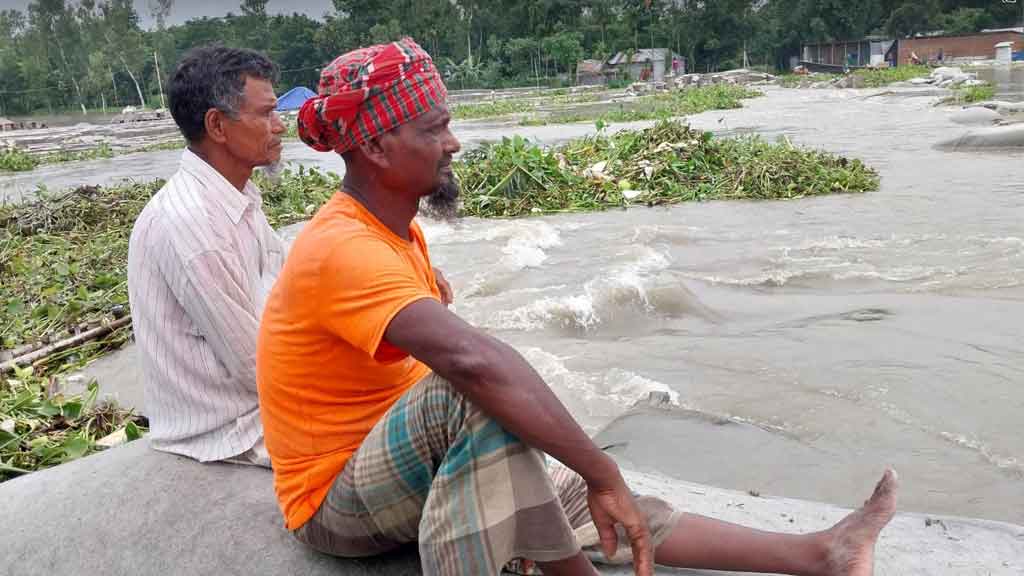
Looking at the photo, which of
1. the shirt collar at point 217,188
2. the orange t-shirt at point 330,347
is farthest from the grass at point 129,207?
the orange t-shirt at point 330,347

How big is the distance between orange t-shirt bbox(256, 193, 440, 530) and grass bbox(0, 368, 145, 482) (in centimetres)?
158

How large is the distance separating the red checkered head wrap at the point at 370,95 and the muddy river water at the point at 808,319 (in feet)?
6.60

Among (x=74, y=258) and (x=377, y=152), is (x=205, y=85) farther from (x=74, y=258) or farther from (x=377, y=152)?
(x=74, y=258)

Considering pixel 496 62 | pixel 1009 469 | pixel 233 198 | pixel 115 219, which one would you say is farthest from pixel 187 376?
pixel 496 62

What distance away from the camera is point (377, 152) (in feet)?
5.67

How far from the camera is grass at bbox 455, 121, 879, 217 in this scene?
9383 mm

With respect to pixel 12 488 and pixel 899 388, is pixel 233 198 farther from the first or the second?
pixel 899 388

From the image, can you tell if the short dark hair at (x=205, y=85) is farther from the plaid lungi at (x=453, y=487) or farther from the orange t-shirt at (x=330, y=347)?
the plaid lungi at (x=453, y=487)

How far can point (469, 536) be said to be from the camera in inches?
60.3

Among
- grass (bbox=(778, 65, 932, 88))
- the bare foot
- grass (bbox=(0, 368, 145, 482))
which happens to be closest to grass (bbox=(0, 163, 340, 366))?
grass (bbox=(0, 368, 145, 482))

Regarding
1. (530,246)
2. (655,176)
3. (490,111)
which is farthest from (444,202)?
(490,111)

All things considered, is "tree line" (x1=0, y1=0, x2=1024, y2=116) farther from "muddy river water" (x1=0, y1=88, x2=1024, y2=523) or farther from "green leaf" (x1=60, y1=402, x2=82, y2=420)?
"green leaf" (x1=60, y1=402, x2=82, y2=420)

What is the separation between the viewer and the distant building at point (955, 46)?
1766 inches

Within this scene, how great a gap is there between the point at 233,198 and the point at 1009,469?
2.77m
